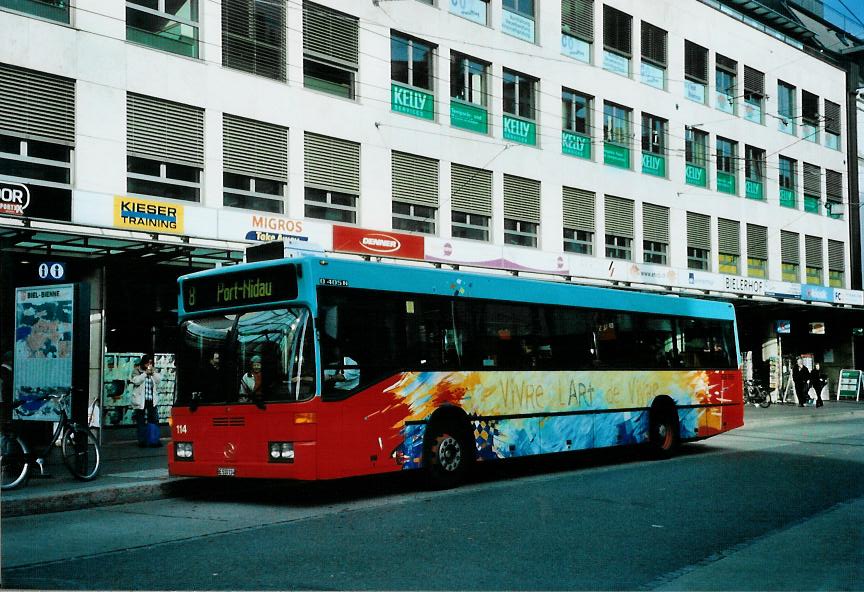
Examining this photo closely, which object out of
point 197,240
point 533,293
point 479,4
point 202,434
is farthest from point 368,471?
point 479,4

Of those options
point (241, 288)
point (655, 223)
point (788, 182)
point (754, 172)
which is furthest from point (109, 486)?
point (788, 182)

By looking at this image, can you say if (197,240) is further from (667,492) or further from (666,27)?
(666,27)

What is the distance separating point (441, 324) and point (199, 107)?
9.85 meters

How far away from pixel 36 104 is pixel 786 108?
32162mm

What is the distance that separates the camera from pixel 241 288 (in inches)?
457

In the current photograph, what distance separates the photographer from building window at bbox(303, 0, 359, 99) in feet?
73.9

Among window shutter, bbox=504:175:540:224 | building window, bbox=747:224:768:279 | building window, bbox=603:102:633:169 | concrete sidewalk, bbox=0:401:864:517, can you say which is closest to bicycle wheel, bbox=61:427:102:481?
concrete sidewalk, bbox=0:401:864:517

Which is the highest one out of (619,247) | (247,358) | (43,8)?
(43,8)

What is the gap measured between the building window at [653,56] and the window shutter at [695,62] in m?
1.35

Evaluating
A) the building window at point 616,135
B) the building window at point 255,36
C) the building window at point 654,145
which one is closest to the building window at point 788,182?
the building window at point 654,145

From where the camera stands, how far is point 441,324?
1278 cm

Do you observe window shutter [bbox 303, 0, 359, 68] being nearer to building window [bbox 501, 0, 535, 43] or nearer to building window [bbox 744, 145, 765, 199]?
building window [bbox 501, 0, 535, 43]

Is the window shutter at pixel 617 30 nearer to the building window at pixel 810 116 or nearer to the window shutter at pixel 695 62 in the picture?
the window shutter at pixel 695 62

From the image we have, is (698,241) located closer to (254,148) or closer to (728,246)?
(728,246)
